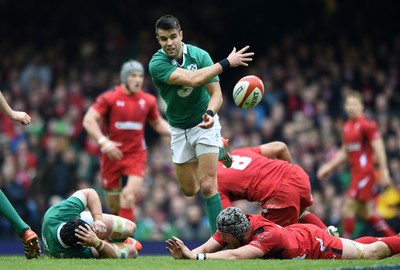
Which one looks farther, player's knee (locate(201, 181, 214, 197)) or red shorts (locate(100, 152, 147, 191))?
red shorts (locate(100, 152, 147, 191))

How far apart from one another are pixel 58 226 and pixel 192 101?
201cm

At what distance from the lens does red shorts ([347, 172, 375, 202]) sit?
41.7ft

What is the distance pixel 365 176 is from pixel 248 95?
Answer: 4.10 meters

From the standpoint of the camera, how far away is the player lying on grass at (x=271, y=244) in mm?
8172

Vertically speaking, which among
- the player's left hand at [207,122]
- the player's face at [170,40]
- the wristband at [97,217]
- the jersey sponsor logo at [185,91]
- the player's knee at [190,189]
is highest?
the player's face at [170,40]

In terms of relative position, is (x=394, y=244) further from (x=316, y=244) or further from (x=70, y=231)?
(x=70, y=231)

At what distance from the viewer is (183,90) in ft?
30.3

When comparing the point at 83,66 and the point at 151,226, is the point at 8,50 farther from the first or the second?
the point at 151,226

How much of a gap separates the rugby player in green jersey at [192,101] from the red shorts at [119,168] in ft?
7.66

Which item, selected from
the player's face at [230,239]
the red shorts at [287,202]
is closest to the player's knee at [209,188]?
the red shorts at [287,202]

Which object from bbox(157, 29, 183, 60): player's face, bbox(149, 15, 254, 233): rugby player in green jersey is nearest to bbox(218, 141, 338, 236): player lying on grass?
bbox(149, 15, 254, 233): rugby player in green jersey

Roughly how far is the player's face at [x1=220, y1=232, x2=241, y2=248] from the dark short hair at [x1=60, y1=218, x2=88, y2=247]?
4.38 ft

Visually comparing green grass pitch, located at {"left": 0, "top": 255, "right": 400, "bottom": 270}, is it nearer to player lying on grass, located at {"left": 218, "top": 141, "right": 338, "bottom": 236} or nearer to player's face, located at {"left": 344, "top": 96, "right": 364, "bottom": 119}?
player lying on grass, located at {"left": 218, "top": 141, "right": 338, "bottom": 236}

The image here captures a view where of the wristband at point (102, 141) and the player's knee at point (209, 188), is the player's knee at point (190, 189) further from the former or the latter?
the wristband at point (102, 141)
